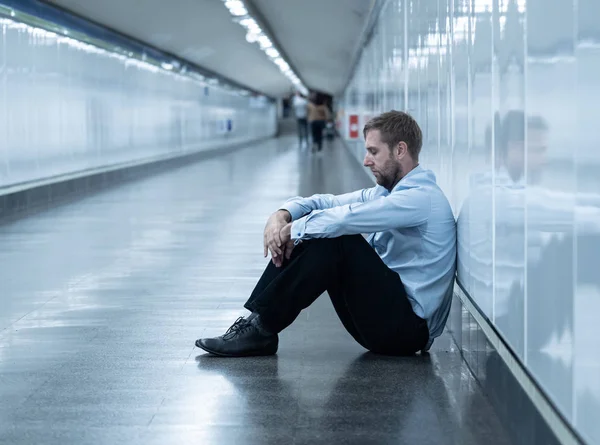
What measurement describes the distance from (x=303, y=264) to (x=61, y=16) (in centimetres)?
1577

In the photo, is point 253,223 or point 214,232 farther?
point 253,223

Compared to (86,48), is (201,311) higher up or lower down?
lower down

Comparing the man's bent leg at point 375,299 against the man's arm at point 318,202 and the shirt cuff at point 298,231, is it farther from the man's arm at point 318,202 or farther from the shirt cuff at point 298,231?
the man's arm at point 318,202

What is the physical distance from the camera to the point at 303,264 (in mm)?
4945

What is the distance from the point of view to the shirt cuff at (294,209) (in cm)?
555

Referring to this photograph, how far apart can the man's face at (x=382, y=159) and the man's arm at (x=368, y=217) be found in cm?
20

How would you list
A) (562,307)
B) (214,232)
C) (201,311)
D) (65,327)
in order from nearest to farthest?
(562,307) < (65,327) < (201,311) < (214,232)

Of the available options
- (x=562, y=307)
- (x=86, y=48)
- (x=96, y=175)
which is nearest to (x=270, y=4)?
(x=86, y=48)

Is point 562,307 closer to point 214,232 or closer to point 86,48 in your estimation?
point 214,232

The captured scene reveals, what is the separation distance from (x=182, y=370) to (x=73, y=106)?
16.1 meters

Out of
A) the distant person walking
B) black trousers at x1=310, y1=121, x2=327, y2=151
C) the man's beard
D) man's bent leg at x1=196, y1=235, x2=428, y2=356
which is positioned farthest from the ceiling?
man's bent leg at x1=196, y1=235, x2=428, y2=356

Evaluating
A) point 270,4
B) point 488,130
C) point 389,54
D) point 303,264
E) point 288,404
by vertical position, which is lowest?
point 288,404

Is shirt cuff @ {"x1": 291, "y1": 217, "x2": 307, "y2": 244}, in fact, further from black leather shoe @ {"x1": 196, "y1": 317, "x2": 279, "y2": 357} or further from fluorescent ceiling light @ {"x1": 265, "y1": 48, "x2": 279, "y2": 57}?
fluorescent ceiling light @ {"x1": 265, "y1": 48, "x2": 279, "y2": 57}

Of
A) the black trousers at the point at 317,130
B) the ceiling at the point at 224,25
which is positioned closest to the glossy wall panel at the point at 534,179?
the ceiling at the point at 224,25
